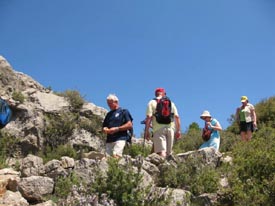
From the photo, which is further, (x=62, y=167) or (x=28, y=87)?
(x=28, y=87)

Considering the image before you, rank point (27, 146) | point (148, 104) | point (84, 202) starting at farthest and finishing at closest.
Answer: point (27, 146) → point (148, 104) → point (84, 202)

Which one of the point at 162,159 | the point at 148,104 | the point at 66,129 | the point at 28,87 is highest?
the point at 28,87

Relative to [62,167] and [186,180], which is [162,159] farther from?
[62,167]


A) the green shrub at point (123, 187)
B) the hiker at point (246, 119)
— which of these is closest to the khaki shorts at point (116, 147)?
the green shrub at point (123, 187)

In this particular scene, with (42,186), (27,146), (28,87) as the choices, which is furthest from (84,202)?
(28,87)

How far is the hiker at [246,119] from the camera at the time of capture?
40.8 feet

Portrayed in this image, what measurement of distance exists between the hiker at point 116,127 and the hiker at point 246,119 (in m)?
4.83

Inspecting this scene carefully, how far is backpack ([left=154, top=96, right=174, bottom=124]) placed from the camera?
8.94m

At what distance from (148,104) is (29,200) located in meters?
3.20

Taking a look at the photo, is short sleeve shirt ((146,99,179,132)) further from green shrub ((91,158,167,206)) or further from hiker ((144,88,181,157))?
green shrub ((91,158,167,206))

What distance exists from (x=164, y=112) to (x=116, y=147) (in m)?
1.23

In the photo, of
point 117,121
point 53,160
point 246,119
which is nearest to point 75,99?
point 246,119

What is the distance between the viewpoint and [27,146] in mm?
13031

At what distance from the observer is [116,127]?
856 centimetres
